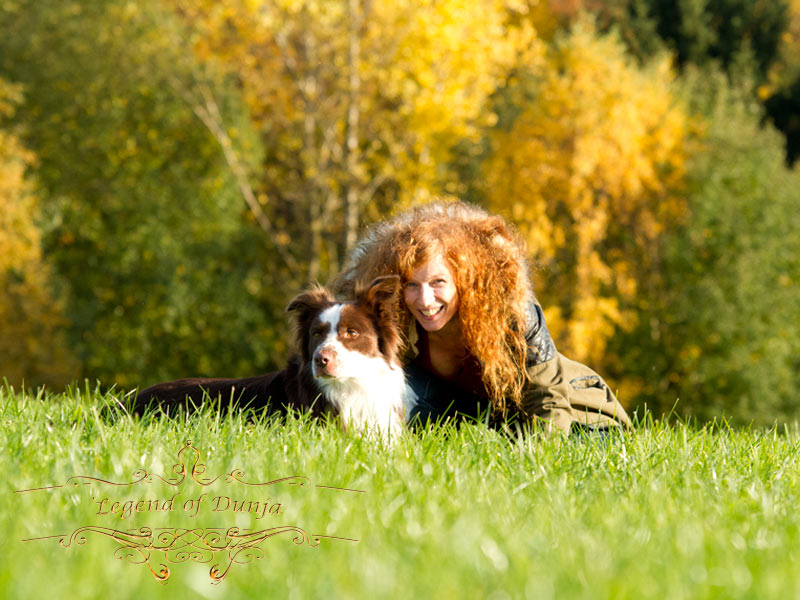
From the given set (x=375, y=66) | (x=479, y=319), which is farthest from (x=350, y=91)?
(x=479, y=319)

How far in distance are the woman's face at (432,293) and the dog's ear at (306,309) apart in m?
0.45

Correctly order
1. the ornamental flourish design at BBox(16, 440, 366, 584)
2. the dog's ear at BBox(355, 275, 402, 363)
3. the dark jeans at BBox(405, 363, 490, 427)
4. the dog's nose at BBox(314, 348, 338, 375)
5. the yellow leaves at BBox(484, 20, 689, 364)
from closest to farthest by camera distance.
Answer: the ornamental flourish design at BBox(16, 440, 366, 584)
the dog's nose at BBox(314, 348, 338, 375)
the dog's ear at BBox(355, 275, 402, 363)
the dark jeans at BBox(405, 363, 490, 427)
the yellow leaves at BBox(484, 20, 689, 364)

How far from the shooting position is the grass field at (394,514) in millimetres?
2123

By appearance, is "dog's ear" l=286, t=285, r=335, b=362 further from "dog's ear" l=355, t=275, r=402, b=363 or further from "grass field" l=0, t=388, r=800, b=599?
"grass field" l=0, t=388, r=800, b=599

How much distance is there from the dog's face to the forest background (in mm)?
11119

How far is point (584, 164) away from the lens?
16.8m

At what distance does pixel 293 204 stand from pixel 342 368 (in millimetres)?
14302

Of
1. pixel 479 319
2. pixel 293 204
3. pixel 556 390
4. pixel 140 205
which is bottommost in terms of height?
pixel 140 205

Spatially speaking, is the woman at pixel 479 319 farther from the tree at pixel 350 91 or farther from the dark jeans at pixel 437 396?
the tree at pixel 350 91

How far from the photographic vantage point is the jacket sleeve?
503 cm

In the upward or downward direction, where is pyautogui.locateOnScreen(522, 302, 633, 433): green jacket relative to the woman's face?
downward

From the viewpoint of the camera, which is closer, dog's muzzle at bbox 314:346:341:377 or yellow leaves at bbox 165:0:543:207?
dog's muzzle at bbox 314:346:341:377

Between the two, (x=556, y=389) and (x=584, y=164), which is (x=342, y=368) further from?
(x=584, y=164)

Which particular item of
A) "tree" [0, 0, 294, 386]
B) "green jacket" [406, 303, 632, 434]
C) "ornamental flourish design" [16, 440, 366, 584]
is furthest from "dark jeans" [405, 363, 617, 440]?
"tree" [0, 0, 294, 386]
